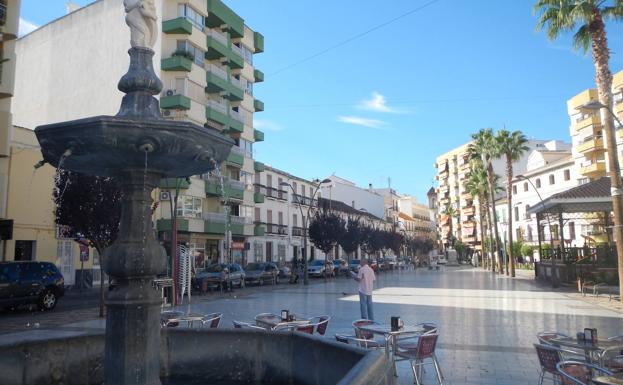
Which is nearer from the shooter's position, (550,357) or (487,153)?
(550,357)

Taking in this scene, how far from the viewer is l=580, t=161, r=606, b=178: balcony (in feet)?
171

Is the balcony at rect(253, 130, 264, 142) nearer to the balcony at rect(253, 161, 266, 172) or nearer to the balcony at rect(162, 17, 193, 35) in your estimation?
the balcony at rect(253, 161, 266, 172)

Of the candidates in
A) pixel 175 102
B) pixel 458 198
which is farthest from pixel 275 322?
pixel 458 198

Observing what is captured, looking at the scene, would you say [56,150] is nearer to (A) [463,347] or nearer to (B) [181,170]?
(B) [181,170]

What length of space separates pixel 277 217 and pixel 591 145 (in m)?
33.5

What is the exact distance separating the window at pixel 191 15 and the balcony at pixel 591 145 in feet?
133

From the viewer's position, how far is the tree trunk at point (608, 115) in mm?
17500

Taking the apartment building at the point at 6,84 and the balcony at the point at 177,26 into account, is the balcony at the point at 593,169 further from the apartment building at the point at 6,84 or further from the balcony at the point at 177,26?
the apartment building at the point at 6,84

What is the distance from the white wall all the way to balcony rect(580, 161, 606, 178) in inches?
1696

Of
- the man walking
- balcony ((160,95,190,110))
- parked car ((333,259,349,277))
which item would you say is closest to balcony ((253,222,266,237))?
parked car ((333,259,349,277))

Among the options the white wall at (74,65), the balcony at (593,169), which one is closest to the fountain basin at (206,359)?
the white wall at (74,65)

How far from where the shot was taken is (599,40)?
733 inches

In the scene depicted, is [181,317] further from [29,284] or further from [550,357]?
[29,284]

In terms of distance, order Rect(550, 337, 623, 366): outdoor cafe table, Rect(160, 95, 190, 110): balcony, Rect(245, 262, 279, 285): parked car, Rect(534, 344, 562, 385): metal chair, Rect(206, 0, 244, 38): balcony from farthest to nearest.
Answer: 1. Rect(206, 0, 244, 38): balcony
2. Rect(160, 95, 190, 110): balcony
3. Rect(245, 262, 279, 285): parked car
4. Rect(550, 337, 623, 366): outdoor cafe table
5. Rect(534, 344, 562, 385): metal chair
